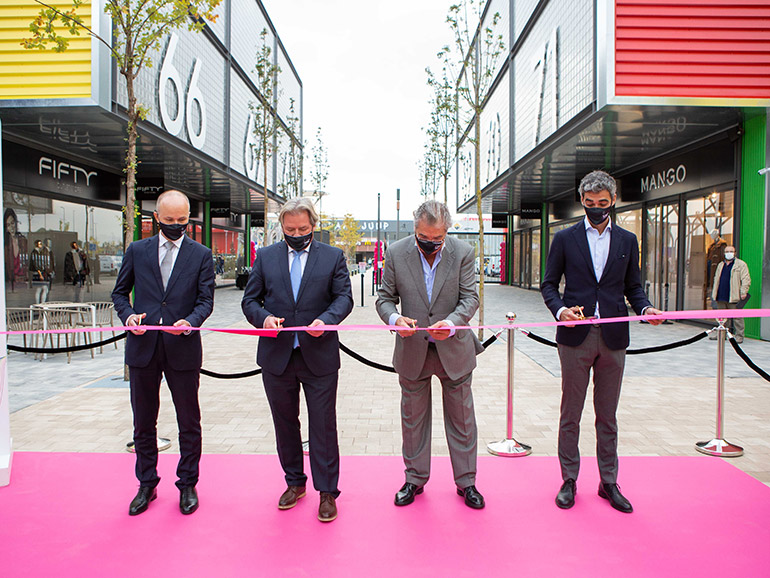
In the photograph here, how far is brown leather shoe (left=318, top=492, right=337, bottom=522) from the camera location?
129 inches

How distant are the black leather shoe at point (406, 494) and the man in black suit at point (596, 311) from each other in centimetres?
90

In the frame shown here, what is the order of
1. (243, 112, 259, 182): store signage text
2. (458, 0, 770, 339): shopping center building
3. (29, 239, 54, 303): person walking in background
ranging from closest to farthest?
(458, 0, 770, 339): shopping center building < (29, 239, 54, 303): person walking in background < (243, 112, 259, 182): store signage text

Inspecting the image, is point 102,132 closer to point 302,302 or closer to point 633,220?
point 302,302

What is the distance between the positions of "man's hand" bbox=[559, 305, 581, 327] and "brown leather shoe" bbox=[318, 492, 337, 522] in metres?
1.74

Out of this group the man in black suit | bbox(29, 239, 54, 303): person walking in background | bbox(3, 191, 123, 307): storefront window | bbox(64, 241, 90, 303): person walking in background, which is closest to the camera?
the man in black suit

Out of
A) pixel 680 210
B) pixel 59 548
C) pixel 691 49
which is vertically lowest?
pixel 59 548

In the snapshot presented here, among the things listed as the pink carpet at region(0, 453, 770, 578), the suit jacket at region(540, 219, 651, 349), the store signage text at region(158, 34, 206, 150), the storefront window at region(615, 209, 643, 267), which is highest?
the store signage text at region(158, 34, 206, 150)

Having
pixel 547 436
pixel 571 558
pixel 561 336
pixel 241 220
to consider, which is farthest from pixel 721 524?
pixel 241 220

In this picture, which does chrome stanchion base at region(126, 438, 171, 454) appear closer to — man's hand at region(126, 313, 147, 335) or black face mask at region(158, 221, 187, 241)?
man's hand at region(126, 313, 147, 335)

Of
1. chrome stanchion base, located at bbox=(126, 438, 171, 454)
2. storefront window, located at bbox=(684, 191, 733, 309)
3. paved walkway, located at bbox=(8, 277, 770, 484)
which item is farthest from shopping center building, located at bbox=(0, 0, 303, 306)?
storefront window, located at bbox=(684, 191, 733, 309)

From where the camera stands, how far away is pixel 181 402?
11.3ft

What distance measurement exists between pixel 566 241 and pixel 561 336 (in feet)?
1.96

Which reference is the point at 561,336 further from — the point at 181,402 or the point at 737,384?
the point at 737,384

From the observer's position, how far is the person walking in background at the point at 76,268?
1500 cm
